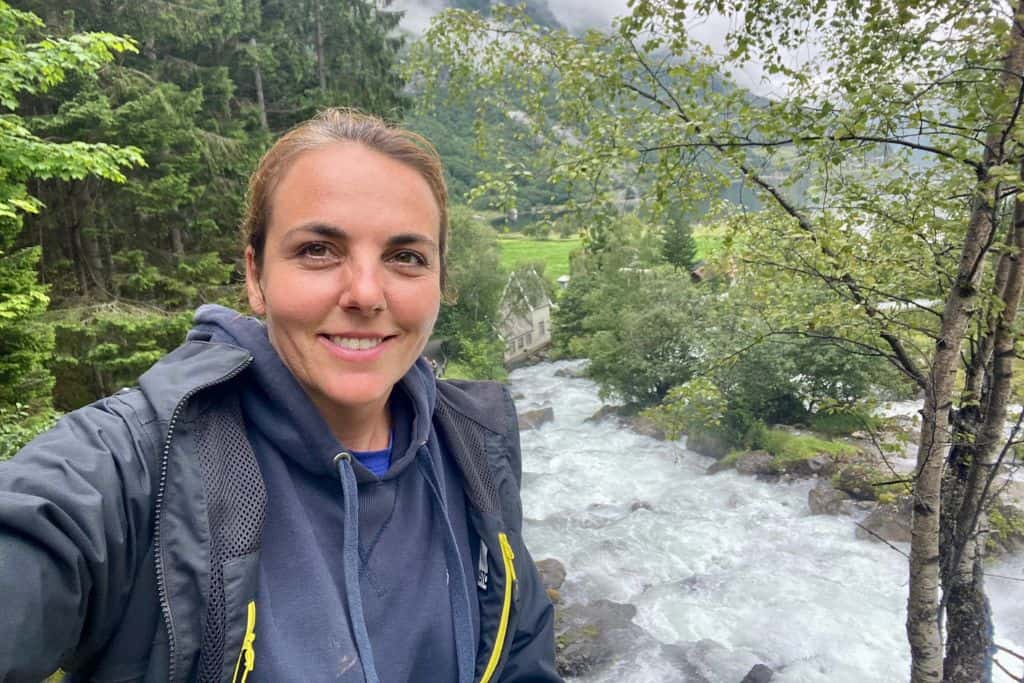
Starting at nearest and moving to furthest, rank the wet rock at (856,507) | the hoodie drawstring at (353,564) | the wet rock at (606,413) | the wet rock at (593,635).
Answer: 1. the hoodie drawstring at (353,564)
2. the wet rock at (593,635)
3. the wet rock at (856,507)
4. the wet rock at (606,413)

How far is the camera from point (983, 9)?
2732mm

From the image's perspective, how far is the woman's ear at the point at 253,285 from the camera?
1.37m

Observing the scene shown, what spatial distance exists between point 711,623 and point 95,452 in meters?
12.1

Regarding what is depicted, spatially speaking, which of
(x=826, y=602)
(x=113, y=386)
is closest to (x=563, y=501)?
(x=826, y=602)

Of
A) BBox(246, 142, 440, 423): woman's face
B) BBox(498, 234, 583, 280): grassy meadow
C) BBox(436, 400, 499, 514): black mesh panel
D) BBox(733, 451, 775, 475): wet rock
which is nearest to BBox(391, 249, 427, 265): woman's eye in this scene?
BBox(246, 142, 440, 423): woman's face

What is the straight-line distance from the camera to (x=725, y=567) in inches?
494

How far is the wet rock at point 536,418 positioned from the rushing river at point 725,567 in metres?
2.82

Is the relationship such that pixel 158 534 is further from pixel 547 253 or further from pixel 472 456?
pixel 547 253

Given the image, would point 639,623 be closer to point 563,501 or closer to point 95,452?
point 563,501

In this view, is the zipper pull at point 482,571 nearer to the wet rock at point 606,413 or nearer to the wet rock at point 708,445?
the wet rock at point 708,445

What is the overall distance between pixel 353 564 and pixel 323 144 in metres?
0.92

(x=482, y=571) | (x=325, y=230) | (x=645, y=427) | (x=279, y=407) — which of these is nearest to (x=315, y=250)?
(x=325, y=230)

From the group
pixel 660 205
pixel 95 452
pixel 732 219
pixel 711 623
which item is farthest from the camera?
Result: pixel 711 623

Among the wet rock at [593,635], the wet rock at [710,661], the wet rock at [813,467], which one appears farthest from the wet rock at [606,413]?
the wet rock at [710,661]
